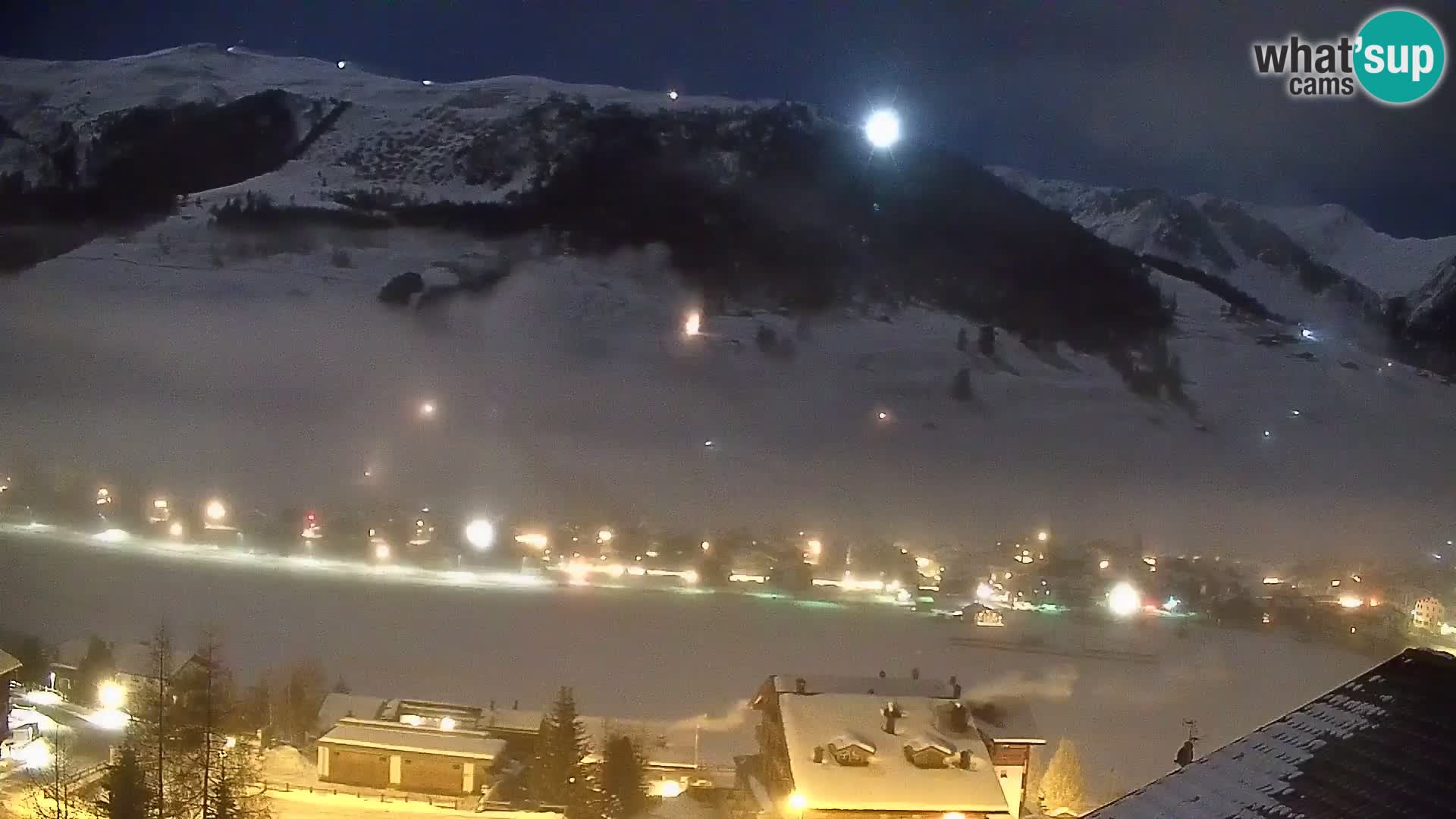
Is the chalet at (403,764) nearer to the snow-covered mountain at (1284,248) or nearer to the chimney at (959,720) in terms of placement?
the chimney at (959,720)

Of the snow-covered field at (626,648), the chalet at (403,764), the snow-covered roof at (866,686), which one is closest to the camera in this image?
the chalet at (403,764)

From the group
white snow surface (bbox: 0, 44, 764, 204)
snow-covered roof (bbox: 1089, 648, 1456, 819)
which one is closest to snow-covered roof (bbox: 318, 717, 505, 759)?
snow-covered roof (bbox: 1089, 648, 1456, 819)

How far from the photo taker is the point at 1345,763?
4.49 feet

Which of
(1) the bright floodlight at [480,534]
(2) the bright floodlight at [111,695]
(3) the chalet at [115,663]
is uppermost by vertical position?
(1) the bright floodlight at [480,534]

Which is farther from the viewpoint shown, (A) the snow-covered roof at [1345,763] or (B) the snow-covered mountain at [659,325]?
(B) the snow-covered mountain at [659,325]

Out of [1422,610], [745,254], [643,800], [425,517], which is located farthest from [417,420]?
[1422,610]

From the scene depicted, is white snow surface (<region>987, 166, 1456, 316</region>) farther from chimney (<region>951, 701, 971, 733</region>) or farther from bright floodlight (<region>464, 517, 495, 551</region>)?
bright floodlight (<region>464, 517, 495, 551</region>)

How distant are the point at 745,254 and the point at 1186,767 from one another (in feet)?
39.4

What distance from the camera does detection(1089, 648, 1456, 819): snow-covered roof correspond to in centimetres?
128

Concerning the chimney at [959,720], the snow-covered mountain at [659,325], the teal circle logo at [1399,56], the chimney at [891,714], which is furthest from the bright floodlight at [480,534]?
the teal circle logo at [1399,56]

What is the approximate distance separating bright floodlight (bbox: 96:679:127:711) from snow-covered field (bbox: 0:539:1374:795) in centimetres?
62

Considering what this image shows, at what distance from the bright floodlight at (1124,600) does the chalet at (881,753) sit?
240 cm

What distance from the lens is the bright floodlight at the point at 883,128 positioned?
10.1 meters

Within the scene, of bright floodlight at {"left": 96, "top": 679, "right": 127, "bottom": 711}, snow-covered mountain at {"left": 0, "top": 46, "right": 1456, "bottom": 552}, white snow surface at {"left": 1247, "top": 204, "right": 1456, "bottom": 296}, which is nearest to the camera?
bright floodlight at {"left": 96, "top": 679, "right": 127, "bottom": 711}
